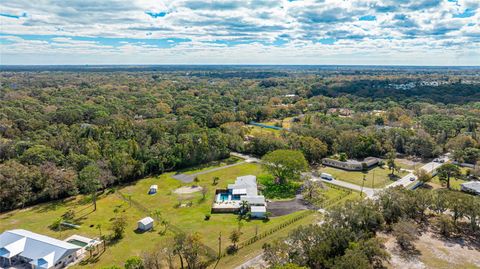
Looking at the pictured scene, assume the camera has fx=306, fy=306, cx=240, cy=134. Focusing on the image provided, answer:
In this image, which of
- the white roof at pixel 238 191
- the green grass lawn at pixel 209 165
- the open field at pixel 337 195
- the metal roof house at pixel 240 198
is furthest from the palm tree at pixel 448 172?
the green grass lawn at pixel 209 165

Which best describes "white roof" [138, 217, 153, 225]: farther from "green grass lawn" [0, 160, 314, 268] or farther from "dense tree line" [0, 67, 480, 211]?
"dense tree line" [0, 67, 480, 211]

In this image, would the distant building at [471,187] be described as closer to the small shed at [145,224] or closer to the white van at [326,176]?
the white van at [326,176]

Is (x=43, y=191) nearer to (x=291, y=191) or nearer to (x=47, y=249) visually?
(x=47, y=249)

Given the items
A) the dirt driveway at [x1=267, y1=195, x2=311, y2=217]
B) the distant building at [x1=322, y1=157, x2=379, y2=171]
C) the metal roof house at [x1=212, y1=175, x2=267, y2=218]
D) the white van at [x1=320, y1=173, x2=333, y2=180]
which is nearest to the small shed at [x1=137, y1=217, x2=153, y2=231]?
the metal roof house at [x1=212, y1=175, x2=267, y2=218]

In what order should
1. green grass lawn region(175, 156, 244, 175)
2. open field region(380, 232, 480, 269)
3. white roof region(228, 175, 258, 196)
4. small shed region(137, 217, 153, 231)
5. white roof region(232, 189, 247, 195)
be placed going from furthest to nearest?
green grass lawn region(175, 156, 244, 175) < white roof region(228, 175, 258, 196) < white roof region(232, 189, 247, 195) < small shed region(137, 217, 153, 231) < open field region(380, 232, 480, 269)

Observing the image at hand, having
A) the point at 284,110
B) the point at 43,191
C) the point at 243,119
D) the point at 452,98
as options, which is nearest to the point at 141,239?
the point at 43,191

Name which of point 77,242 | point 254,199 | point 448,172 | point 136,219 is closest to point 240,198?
point 254,199
